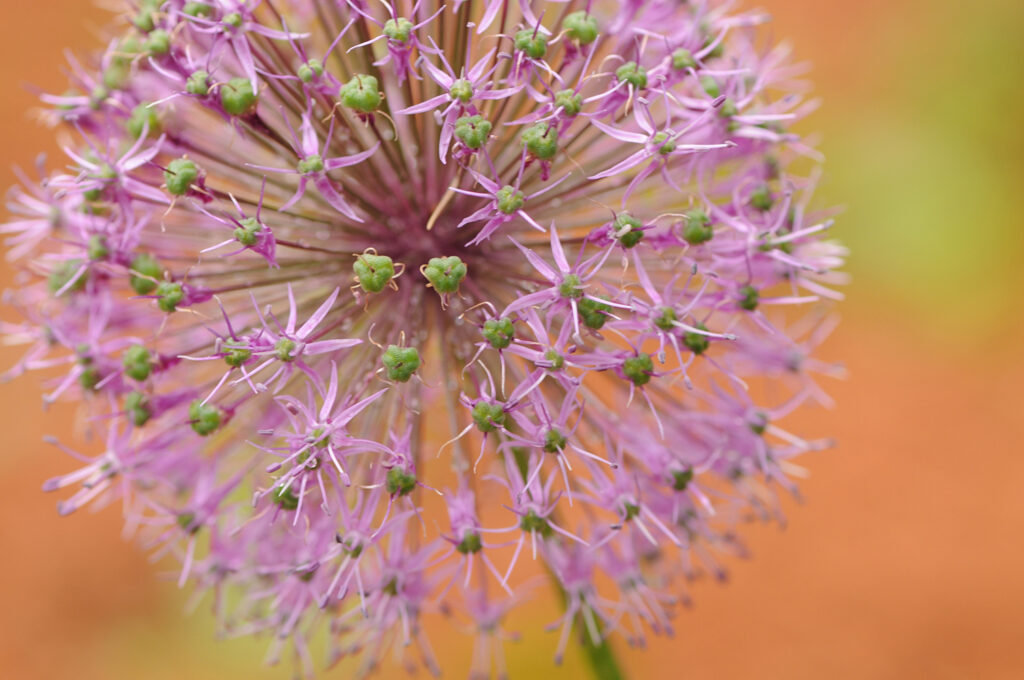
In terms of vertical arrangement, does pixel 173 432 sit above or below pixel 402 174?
below

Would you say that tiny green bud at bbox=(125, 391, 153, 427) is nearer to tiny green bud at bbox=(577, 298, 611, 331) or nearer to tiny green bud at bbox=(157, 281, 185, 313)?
tiny green bud at bbox=(157, 281, 185, 313)

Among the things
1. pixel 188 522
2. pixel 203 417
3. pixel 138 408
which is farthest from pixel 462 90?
pixel 188 522

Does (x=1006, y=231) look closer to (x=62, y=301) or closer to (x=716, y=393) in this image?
(x=716, y=393)

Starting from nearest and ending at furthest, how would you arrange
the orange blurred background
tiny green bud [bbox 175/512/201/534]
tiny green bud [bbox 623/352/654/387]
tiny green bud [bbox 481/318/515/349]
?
tiny green bud [bbox 481/318/515/349] → tiny green bud [bbox 623/352/654/387] → tiny green bud [bbox 175/512/201/534] → the orange blurred background

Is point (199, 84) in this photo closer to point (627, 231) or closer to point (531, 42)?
point (531, 42)

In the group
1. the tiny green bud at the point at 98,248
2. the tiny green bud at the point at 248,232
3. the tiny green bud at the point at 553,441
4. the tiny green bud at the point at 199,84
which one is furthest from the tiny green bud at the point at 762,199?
the tiny green bud at the point at 98,248

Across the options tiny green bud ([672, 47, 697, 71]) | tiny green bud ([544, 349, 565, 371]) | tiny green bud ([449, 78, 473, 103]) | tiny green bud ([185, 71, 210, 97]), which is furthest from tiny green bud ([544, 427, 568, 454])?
tiny green bud ([185, 71, 210, 97])

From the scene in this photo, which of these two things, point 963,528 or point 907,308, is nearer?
point 963,528

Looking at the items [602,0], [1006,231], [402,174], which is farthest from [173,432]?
[1006,231]
